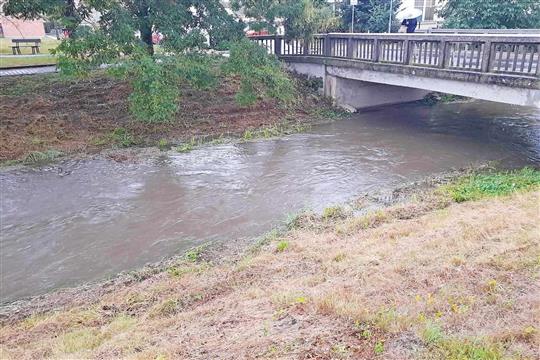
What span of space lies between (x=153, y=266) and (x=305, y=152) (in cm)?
714

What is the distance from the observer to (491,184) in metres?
9.88

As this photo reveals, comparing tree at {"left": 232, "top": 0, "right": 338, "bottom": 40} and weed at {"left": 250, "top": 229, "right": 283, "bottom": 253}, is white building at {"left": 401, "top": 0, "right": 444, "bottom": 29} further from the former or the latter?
weed at {"left": 250, "top": 229, "right": 283, "bottom": 253}

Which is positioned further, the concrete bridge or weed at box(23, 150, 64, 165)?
weed at box(23, 150, 64, 165)

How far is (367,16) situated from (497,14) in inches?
222

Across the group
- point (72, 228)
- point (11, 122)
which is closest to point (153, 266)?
point (72, 228)

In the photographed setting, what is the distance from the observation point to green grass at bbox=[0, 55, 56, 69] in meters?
17.7

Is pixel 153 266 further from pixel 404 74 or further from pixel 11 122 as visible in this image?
pixel 404 74

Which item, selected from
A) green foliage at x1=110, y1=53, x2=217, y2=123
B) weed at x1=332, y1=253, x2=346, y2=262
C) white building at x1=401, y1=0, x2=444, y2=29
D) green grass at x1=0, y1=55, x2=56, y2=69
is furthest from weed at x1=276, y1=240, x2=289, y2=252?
white building at x1=401, y1=0, x2=444, y2=29

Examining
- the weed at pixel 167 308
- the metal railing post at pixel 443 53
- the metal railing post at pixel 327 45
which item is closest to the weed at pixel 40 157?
the weed at pixel 167 308

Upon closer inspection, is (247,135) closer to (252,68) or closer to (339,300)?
(252,68)

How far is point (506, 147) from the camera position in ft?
44.5

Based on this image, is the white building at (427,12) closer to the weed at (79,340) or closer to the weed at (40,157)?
the weed at (40,157)

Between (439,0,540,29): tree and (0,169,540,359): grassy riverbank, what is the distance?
47.7ft

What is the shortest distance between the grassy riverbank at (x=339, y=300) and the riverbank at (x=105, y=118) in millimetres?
7324
